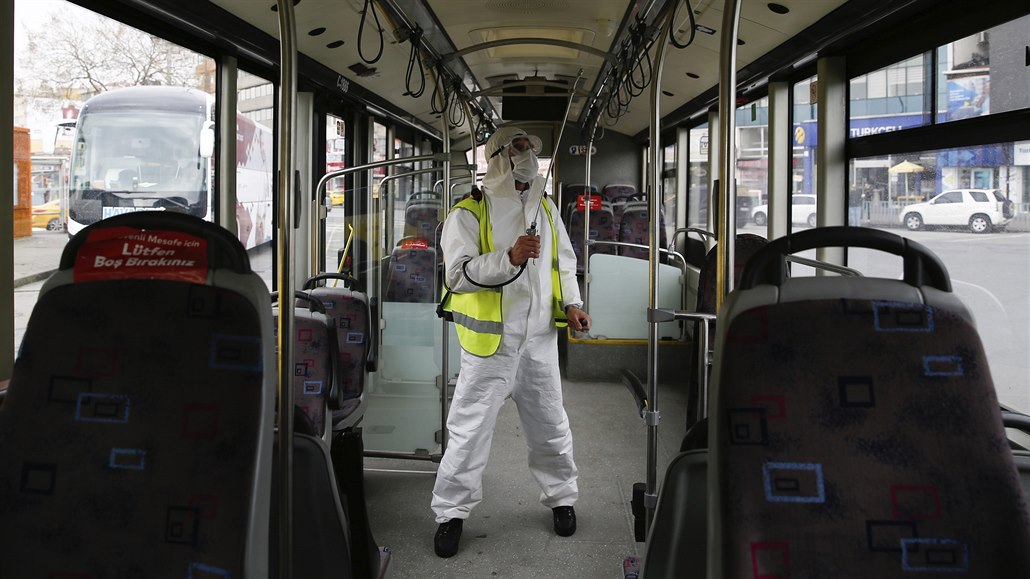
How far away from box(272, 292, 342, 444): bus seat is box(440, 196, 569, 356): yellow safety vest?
49cm

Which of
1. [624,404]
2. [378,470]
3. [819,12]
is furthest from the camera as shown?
[624,404]

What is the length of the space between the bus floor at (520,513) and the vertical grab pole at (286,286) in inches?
55.0

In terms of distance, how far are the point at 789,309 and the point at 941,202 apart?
254 cm

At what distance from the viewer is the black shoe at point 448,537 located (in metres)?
3.05

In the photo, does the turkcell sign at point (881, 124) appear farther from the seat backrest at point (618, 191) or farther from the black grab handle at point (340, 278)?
the seat backrest at point (618, 191)

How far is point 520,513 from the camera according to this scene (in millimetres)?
3506

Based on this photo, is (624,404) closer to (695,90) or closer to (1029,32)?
(695,90)

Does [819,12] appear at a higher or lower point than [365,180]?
higher

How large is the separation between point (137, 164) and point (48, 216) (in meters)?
0.68

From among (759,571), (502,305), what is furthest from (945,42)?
(759,571)

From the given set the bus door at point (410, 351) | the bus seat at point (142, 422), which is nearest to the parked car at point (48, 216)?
the bus door at point (410, 351)

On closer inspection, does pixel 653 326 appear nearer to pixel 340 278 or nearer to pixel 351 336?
pixel 340 278

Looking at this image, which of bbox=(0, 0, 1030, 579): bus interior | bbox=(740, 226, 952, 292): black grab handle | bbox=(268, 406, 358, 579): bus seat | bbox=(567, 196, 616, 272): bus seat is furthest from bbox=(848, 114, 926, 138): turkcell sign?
bbox=(567, 196, 616, 272): bus seat

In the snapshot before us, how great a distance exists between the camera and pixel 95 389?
1.39 metres
